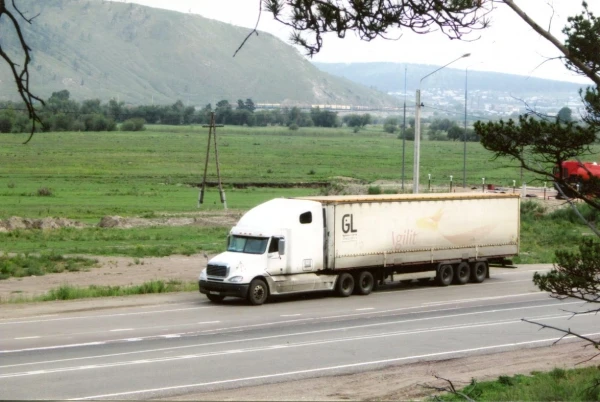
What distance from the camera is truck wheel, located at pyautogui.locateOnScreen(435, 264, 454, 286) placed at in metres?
34.3

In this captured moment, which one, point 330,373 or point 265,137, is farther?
point 265,137

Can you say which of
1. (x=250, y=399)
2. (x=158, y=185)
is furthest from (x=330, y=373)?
(x=158, y=185)

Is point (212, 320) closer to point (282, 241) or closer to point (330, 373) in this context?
point (282, 241)

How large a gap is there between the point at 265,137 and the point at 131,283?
500 feet

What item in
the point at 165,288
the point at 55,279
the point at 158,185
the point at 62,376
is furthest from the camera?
the point at 158,185

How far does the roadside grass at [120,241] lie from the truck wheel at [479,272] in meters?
13.0

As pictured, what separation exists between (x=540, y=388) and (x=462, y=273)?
19791mm

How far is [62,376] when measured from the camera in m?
17.0

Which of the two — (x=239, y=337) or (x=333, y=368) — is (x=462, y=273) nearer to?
(x=239, y=337)

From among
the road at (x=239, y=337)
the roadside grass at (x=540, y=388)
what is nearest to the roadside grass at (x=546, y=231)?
the road at (x=239, y=337)

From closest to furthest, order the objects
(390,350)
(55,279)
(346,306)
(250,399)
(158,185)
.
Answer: (250,399), (390,350), (346,306), (55,279), (158,185)

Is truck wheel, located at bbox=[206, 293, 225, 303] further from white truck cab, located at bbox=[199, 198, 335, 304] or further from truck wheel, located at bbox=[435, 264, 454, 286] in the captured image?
truck wheel, located at bbox=[435, 264, 454, 286]

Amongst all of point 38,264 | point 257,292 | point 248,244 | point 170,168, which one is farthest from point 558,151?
point 170,168

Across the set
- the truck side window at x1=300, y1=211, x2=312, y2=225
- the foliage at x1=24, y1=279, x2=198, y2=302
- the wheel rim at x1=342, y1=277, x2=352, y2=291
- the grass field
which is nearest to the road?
the wheel rim at x1=342, y1=277, x2=352, y2=291
